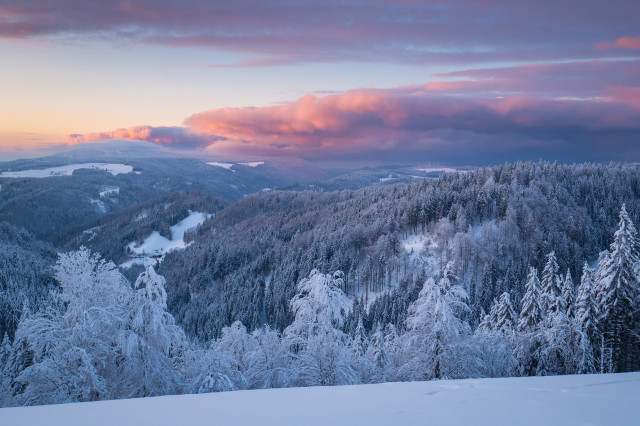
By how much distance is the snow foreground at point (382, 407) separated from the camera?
277 inches

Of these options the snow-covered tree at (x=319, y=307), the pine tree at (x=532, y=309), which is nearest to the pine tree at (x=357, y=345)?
the snow-covered tree at (x=319, y=307)

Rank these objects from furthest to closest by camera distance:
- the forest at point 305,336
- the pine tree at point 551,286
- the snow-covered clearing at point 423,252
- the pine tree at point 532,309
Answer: the snow-covered clearing at point 423,252 → the pine tree at point 532,309 → the pine tree at point 551,286 → the forest at point 305,336

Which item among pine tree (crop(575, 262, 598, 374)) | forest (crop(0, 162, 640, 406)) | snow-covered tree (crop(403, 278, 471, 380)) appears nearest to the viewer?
forest (crop(0, 162, 640, 406))

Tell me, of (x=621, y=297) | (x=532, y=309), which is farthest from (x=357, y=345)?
(x=621, y=297)

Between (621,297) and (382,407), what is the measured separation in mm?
30306

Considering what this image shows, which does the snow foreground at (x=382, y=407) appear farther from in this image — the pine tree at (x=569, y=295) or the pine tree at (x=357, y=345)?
the pine tree at (x=569, y=295)

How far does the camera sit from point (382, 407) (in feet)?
25.3

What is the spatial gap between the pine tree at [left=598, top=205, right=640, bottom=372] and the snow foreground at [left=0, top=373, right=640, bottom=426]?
23341 mm

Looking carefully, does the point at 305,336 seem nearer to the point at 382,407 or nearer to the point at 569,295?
the point at 382,407

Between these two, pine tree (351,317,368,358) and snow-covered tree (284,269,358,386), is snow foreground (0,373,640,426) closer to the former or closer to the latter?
snow-covered tree (284,269,358,386)

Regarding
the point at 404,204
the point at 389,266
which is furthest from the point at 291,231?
the point at 389,266

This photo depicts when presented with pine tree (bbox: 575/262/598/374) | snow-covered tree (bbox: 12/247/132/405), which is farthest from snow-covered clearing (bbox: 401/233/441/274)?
snow-covered tree (bbox: 12/247/132/405)

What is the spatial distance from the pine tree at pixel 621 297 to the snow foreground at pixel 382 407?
2334 centimetres

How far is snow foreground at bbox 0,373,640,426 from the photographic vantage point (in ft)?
23.1
